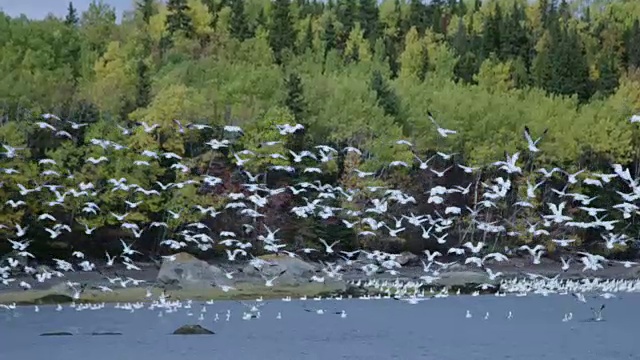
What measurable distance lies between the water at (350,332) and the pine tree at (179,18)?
2942 inches

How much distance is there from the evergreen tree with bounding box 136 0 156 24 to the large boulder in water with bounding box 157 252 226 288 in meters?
76.0

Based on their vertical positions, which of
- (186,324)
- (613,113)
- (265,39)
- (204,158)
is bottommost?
(186,324)

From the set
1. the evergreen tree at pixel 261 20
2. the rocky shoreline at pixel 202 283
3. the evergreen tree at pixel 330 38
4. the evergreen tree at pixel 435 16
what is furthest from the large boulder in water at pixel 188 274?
the evergreen tree at pixel 435 16

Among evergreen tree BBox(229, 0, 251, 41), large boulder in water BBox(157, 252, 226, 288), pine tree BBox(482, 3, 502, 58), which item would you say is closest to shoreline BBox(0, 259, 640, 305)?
large boulder in water BBox(157, 252, 226, 288)

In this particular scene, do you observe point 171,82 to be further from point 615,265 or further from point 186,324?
point 186,324

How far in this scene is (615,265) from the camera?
75188 millimetres

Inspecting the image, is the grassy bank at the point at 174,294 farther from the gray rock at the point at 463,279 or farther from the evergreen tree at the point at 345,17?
the evergreen tree at the point at 345,17

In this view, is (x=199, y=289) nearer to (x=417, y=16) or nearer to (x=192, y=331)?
(x=192, y=331)

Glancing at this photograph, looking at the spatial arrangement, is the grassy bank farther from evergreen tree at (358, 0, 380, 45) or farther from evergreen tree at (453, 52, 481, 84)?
evergreen tree at (358, 0, 380, 45)

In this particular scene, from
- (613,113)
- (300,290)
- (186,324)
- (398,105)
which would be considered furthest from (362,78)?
(186,324)

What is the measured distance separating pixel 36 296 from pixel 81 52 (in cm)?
5395

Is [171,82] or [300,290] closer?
[300,290]

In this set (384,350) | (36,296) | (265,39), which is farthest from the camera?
(265,39)

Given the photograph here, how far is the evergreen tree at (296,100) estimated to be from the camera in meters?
81.9
